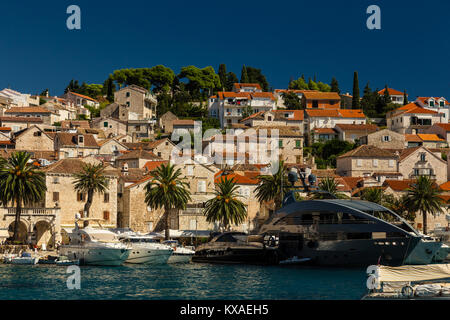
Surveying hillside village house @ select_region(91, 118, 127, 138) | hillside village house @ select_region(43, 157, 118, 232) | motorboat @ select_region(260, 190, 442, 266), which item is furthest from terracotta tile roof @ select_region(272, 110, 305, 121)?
motorboat @ select_region(260, 190, 442, 266)

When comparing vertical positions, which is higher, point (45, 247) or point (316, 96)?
point (316, 96)

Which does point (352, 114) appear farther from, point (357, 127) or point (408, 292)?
point (408, 292)

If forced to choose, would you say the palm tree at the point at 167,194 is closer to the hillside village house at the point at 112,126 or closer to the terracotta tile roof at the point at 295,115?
the terracotta tile roof at the point at 295,115

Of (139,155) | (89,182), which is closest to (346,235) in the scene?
(89,182)

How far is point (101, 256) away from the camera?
56.8 metres

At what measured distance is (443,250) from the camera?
2596 inches

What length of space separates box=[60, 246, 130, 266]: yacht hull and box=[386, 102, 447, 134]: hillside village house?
87556 mm

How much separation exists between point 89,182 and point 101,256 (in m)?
19.3

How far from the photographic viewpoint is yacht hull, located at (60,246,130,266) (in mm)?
56438

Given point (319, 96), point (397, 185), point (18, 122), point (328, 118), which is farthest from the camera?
point (319, 96)

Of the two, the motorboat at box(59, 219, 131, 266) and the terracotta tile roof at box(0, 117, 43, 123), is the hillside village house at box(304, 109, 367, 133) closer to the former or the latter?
the terracotta tile roof at box(0, 117, 43, 123)

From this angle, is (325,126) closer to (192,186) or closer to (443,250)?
(192,186)

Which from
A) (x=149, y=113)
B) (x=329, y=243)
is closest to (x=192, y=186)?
(x=329, y=243)
